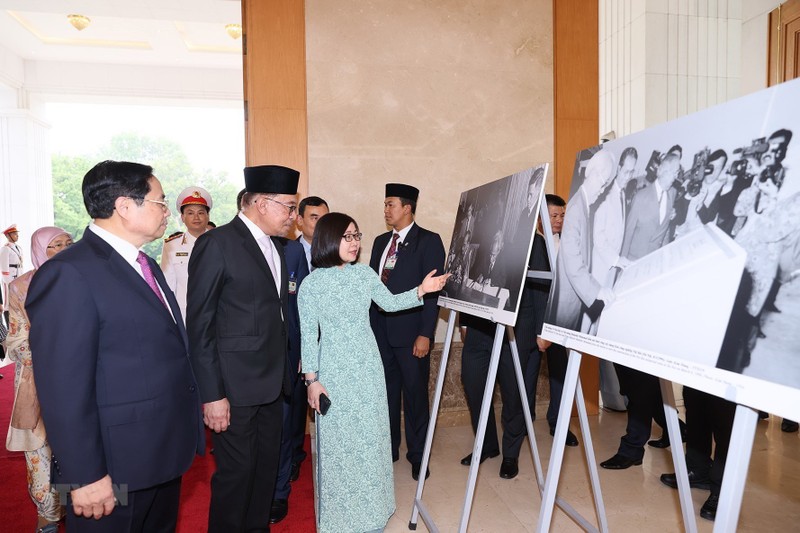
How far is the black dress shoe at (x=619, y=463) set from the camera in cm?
338

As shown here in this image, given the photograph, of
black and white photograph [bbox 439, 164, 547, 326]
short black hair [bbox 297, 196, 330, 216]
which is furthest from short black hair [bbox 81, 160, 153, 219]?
short black hair [bbox 297, 196, 330, 216]

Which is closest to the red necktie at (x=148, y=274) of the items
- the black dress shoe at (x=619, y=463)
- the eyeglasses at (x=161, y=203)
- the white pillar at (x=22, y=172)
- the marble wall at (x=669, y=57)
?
the eyeglasses at (x=161, y=203)

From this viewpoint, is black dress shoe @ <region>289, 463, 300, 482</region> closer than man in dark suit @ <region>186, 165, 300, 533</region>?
No

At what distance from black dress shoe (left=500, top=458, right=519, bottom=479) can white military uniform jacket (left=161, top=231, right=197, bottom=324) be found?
2.55m

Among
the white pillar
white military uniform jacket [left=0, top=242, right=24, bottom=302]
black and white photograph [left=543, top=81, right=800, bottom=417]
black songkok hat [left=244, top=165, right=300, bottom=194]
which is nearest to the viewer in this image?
black and white photograph [left=543, top=81, right=800, bottom=417]

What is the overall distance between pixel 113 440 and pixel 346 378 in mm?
1087

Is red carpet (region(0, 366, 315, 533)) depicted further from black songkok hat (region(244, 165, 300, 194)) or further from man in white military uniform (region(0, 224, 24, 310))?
man in white military uniform (region(0, 224, 24, 310))

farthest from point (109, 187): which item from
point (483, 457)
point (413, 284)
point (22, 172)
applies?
point (22, 172)

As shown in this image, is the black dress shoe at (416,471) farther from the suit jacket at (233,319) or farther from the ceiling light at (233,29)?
the ceiling light at (233,29)

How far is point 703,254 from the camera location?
1.28m

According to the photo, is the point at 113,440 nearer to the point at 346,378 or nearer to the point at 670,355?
the point at 346,378

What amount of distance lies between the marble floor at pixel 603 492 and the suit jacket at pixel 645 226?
1.78 metres

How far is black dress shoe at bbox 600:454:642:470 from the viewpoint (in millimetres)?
3385

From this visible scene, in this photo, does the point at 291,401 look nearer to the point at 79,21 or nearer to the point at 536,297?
the point at 536,297
